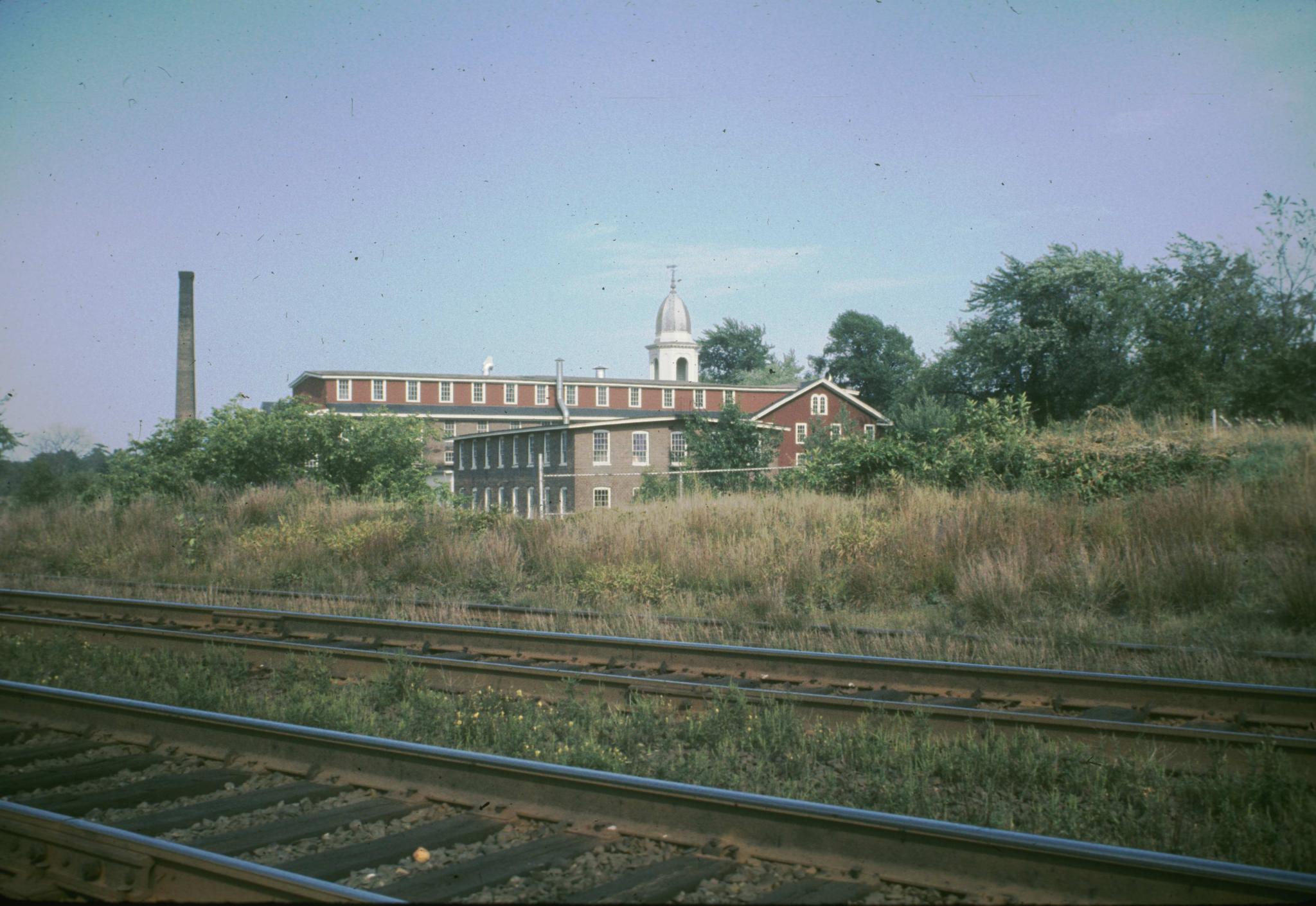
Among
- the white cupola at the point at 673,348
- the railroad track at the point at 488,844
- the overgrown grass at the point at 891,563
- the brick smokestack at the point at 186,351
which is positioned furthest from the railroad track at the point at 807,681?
the white cupola at the point at 673,348

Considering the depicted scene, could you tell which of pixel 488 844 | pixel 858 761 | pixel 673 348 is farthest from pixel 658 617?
pixel 673 348

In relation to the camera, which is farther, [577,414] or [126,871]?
[577,414]

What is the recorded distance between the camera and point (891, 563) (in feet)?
40.8

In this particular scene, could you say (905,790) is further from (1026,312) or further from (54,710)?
(1026,312)

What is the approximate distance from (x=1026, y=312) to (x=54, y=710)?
5518 centimetres

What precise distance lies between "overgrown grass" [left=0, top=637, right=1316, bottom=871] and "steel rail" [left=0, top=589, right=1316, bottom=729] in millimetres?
1125

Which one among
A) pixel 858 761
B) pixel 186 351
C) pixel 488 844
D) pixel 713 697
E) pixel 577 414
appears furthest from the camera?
pixel 577 414

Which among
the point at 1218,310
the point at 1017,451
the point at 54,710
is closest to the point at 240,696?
the point at 54,710

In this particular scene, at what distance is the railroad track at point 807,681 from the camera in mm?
6055

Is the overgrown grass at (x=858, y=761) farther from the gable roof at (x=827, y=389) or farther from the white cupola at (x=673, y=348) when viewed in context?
the white cupola at (x=673, y=348)

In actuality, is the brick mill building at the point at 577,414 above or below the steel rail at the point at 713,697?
above

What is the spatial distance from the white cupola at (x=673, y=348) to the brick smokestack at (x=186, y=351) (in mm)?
52193

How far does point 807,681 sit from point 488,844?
381 cm

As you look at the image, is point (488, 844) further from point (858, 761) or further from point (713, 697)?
point (713, 697)
